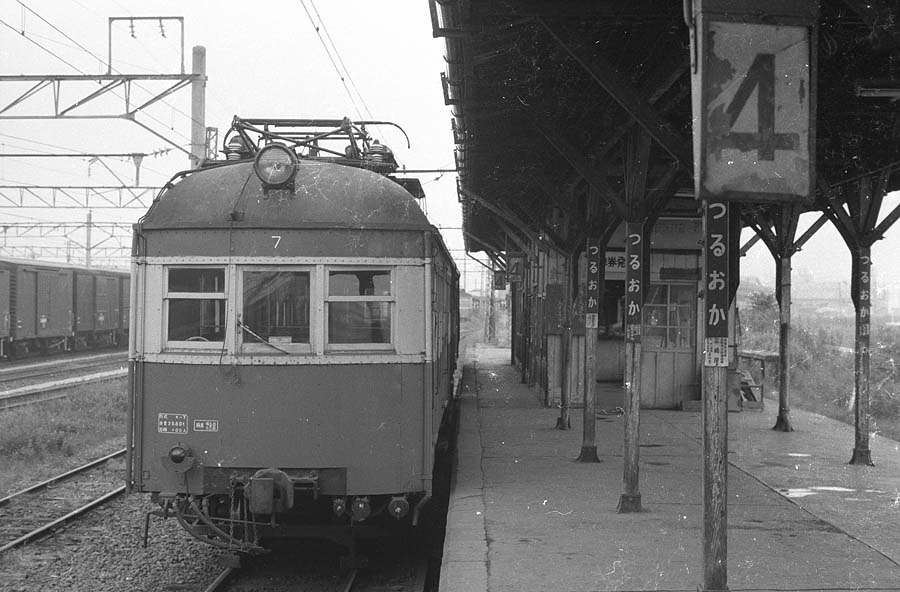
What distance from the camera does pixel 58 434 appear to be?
43.9 ft

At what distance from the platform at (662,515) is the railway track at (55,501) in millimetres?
3572

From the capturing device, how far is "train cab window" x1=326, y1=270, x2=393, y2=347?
6.68 meters

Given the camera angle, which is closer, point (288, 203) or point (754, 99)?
point (754, 99)

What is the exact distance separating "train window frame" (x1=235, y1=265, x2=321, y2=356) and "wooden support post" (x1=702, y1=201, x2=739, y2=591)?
2.78m

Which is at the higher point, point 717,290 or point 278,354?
point 717,290

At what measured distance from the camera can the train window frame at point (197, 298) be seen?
6609mm

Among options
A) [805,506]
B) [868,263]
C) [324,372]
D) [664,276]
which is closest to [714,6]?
[324,372]

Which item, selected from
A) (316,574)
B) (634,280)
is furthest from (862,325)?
(316,574)

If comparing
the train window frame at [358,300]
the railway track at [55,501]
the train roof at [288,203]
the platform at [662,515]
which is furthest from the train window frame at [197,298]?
the railway track at [55,501]

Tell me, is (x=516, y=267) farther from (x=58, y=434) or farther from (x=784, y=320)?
(x=58, y=434)

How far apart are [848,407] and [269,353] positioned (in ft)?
58.3

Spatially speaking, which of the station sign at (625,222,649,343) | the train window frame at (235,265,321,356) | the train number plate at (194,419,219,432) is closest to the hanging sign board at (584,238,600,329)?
the station sign at (625,222,649,343)

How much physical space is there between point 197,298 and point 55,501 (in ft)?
14.3

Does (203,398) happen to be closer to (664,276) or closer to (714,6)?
(714,6)
